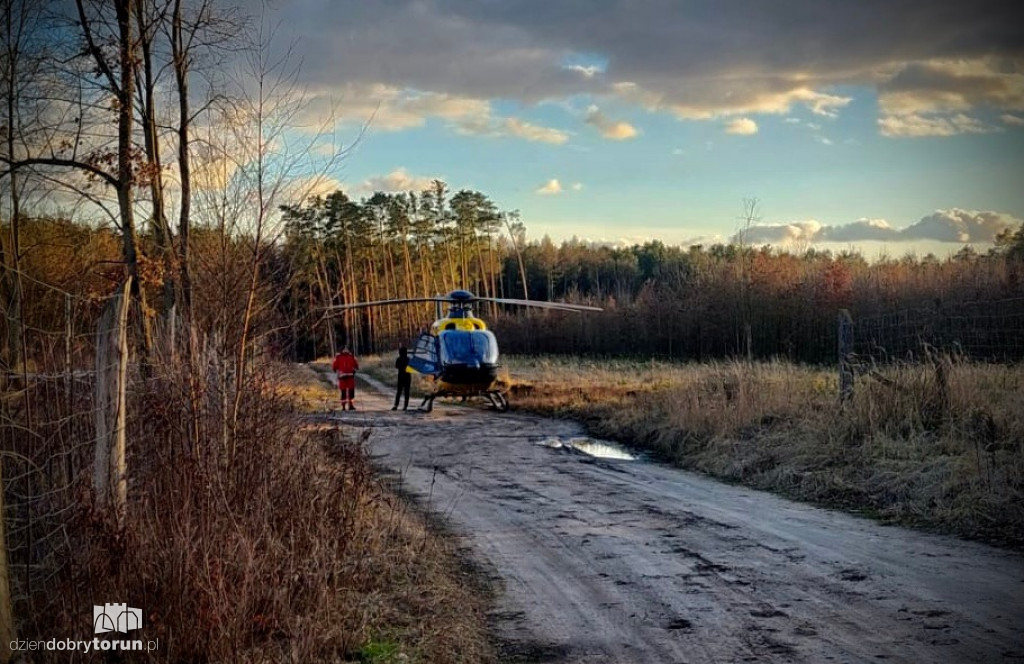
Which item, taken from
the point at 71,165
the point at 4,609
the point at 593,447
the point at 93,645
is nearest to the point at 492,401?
the point at 593,447

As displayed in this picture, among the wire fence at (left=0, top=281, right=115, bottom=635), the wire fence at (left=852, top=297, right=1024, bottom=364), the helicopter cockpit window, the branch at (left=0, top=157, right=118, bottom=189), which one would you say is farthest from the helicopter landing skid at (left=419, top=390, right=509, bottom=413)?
the wire fence at (left=0, top=281, right=115, bottom=635)

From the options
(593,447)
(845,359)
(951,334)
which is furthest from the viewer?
(593,447)

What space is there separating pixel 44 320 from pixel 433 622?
4.69 meters

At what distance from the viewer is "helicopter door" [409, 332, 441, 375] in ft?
71.5

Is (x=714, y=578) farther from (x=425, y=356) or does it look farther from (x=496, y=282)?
(x=496, y=282)

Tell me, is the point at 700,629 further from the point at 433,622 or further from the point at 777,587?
the point at 433,622

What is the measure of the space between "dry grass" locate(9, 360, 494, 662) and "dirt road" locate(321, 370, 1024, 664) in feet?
2.13

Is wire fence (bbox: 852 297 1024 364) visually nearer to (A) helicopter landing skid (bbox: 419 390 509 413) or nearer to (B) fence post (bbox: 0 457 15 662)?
(A) helicopter landing skid (bbox: 419 390 509 413)

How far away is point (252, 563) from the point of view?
503cm

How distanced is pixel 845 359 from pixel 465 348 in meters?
10.1

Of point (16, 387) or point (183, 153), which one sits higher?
point (183, 153)

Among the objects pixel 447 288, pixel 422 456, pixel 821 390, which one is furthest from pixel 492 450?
pixel 447 288

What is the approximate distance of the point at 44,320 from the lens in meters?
7.50

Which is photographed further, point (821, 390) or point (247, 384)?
point (821, 390)
